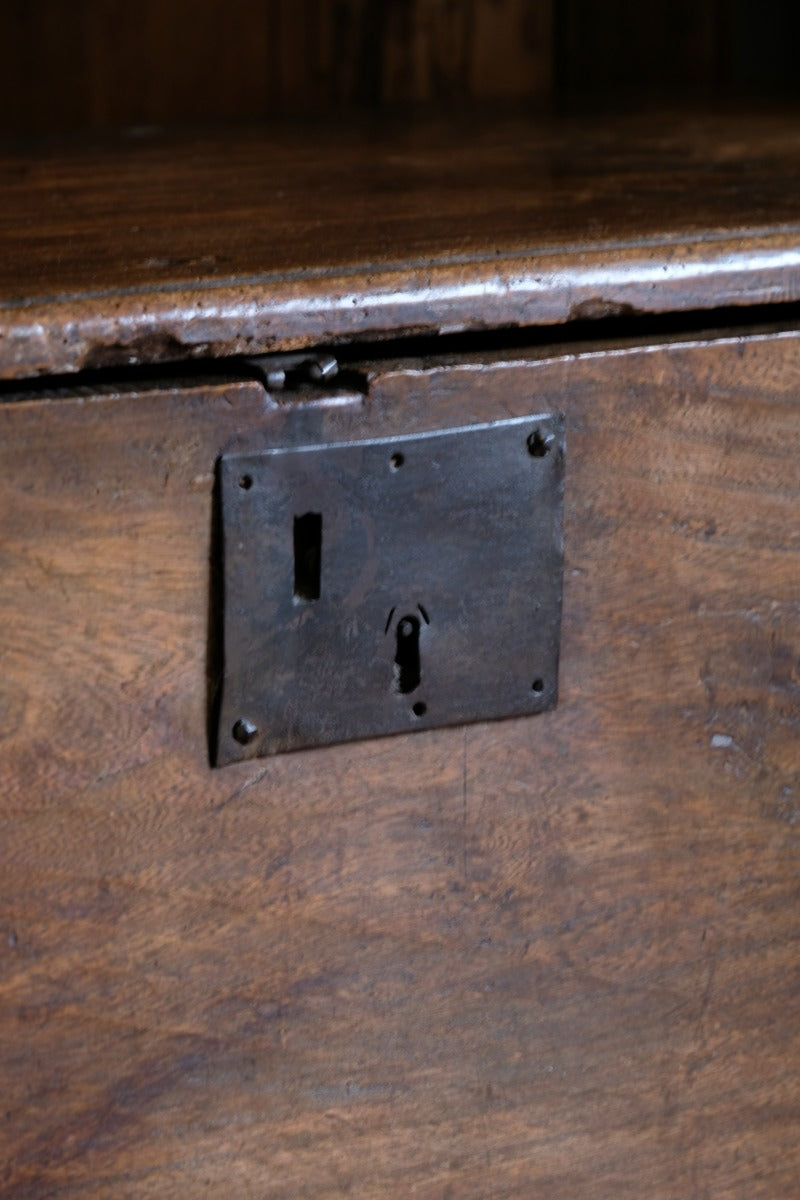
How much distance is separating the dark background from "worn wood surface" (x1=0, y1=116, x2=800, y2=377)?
51cm

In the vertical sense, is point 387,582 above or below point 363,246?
below

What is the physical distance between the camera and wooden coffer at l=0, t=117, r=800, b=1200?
71cm

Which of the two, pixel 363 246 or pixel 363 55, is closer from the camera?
pixel 363 246

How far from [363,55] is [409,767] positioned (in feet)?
3.85

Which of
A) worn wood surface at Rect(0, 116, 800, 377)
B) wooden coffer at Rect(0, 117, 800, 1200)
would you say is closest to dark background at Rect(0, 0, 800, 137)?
worn wood surface at Rect(0, 116, 800, 377)

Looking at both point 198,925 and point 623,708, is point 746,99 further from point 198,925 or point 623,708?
point 198,925

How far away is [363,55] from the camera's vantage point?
1.75m

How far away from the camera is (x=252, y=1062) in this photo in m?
0.79

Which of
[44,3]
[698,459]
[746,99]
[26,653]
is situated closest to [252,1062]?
[26,653]

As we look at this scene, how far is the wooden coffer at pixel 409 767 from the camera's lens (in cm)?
71

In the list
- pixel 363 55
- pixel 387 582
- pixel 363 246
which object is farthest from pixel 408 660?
pixel 363 55

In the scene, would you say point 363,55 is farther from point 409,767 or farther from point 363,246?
point 409,767

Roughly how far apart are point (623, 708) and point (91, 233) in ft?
1.20

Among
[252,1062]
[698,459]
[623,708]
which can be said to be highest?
[698,459]
